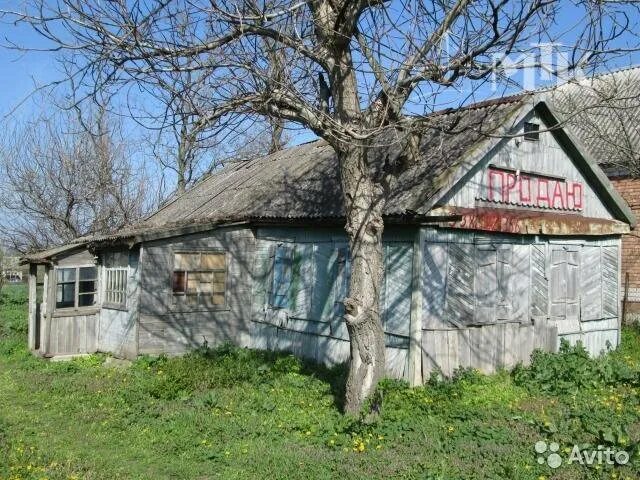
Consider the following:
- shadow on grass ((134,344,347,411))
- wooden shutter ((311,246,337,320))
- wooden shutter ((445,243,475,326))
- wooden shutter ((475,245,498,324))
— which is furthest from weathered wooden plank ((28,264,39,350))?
wooden shutter ((475,245,498,324))

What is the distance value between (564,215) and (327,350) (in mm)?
5448

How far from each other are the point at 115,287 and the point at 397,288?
22.7ft

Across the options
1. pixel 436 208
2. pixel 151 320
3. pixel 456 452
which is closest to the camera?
pixel 456 452

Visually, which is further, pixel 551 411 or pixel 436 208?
pixel 436 208

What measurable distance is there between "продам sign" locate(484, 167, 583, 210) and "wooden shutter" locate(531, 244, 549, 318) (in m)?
0.91

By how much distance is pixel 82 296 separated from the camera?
14.3 meters

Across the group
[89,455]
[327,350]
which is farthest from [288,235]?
[89,455]

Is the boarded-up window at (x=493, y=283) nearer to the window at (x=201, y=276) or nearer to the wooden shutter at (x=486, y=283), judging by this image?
the wooden shutter at (x=486, y=283)

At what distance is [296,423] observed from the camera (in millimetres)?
7836

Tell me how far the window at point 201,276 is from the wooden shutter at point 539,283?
6517mm

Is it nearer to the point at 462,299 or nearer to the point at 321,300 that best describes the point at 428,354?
the point at 462,299

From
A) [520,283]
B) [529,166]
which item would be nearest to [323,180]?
[529,166]

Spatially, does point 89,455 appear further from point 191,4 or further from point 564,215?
point 564,215

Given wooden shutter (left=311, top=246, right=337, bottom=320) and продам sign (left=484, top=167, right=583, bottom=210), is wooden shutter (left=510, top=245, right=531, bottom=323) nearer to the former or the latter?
продам sign (left=484, top=167, right=583, bottom=210)
